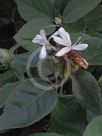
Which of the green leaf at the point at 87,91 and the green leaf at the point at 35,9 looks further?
the green leaf at the point at 35,9

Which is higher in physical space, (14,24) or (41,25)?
(41,25)

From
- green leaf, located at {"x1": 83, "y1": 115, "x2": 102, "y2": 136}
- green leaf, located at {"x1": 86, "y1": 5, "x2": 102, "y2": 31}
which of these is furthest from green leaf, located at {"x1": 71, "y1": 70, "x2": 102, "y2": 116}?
green leaf, located at {"x1": 86, "y1": 5, "x2": 102, "y2": 31}

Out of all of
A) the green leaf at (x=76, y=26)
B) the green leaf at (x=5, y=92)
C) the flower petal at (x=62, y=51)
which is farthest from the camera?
the green leaf at (x=76, y=26)

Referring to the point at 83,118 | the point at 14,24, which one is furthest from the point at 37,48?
the point at 14,24

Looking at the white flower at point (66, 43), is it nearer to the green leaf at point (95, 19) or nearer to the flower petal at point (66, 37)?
the flower petal at point (66, 37)

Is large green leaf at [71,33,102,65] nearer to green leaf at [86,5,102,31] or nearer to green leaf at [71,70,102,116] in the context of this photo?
green leaf at [71,70,102,116]

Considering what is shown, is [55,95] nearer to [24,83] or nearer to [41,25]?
[24,83]

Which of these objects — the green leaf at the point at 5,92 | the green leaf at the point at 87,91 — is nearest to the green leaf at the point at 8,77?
the green leaf at the point at 5,92

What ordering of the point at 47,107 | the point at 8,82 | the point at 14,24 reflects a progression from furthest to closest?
1. the point at 14,24
2. the point at 8,82
3. the point at 47,107
